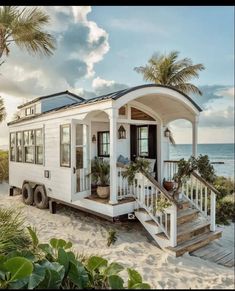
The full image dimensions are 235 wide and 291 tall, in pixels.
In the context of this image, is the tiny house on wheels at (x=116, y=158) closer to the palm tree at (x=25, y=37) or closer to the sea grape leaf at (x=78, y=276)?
the palm tree at (x=25, y=37)

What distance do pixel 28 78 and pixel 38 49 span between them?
1.84 feet

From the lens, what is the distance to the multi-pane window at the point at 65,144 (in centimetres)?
460

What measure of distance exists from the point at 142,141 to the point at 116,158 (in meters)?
1.81

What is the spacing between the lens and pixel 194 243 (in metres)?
3.74

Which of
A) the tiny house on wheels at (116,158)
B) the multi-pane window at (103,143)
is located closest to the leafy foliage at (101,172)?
the tiny house on wheels at (116,158)

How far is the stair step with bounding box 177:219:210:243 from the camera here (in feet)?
12.4

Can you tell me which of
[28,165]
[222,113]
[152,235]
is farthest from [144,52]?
[28,165]

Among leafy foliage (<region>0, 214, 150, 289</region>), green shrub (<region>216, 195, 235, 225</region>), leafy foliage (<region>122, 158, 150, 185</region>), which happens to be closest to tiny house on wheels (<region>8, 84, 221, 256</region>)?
leafy foliage (<region>122, 158, 150, 185</region>)

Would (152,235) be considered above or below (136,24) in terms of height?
below

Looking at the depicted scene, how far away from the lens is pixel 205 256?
354 centimetres

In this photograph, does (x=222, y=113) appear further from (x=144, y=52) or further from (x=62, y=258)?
(x=62, y=258)

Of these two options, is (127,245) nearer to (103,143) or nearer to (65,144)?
(65,144)

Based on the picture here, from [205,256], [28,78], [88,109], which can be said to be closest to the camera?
[28,78]
